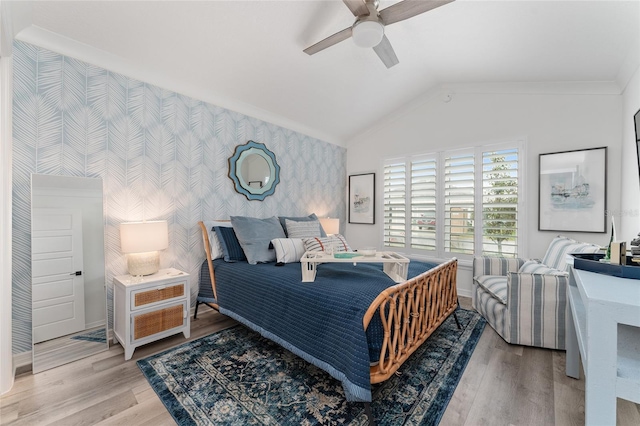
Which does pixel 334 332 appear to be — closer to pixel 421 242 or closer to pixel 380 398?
pixel 380 398

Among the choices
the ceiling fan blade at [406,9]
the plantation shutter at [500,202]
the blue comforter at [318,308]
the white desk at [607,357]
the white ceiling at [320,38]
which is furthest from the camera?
the plantation shutter at [500,202]

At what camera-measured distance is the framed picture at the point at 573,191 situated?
293 centimetres

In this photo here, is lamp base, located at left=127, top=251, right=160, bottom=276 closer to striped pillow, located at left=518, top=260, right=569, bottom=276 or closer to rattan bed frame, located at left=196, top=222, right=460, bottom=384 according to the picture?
rattan bed frame, located at left=196, top=222, right=460, bottom=384

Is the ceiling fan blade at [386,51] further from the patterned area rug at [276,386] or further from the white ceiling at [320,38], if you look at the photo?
the patterned area rug at [276,386]

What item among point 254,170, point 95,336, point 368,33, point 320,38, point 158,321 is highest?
point 320,38

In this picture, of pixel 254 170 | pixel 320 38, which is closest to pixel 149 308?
pixel 254 170

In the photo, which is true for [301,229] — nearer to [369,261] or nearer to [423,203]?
[369,261]

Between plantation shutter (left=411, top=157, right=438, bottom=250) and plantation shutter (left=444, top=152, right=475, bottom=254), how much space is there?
0.59 feet

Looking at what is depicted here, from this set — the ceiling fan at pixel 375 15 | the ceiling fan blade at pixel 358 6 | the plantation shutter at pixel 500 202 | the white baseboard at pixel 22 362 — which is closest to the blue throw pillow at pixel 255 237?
the white baseboard at pixel 22 362

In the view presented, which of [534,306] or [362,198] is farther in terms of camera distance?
[362,198]

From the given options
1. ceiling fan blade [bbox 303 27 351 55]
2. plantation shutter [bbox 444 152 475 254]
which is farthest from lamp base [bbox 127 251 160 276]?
plantation shutter [bbox 444 152 475 254]

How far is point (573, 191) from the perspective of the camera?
3.08 m

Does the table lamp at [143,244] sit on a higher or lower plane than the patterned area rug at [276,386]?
higher

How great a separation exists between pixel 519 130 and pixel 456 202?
115cm
